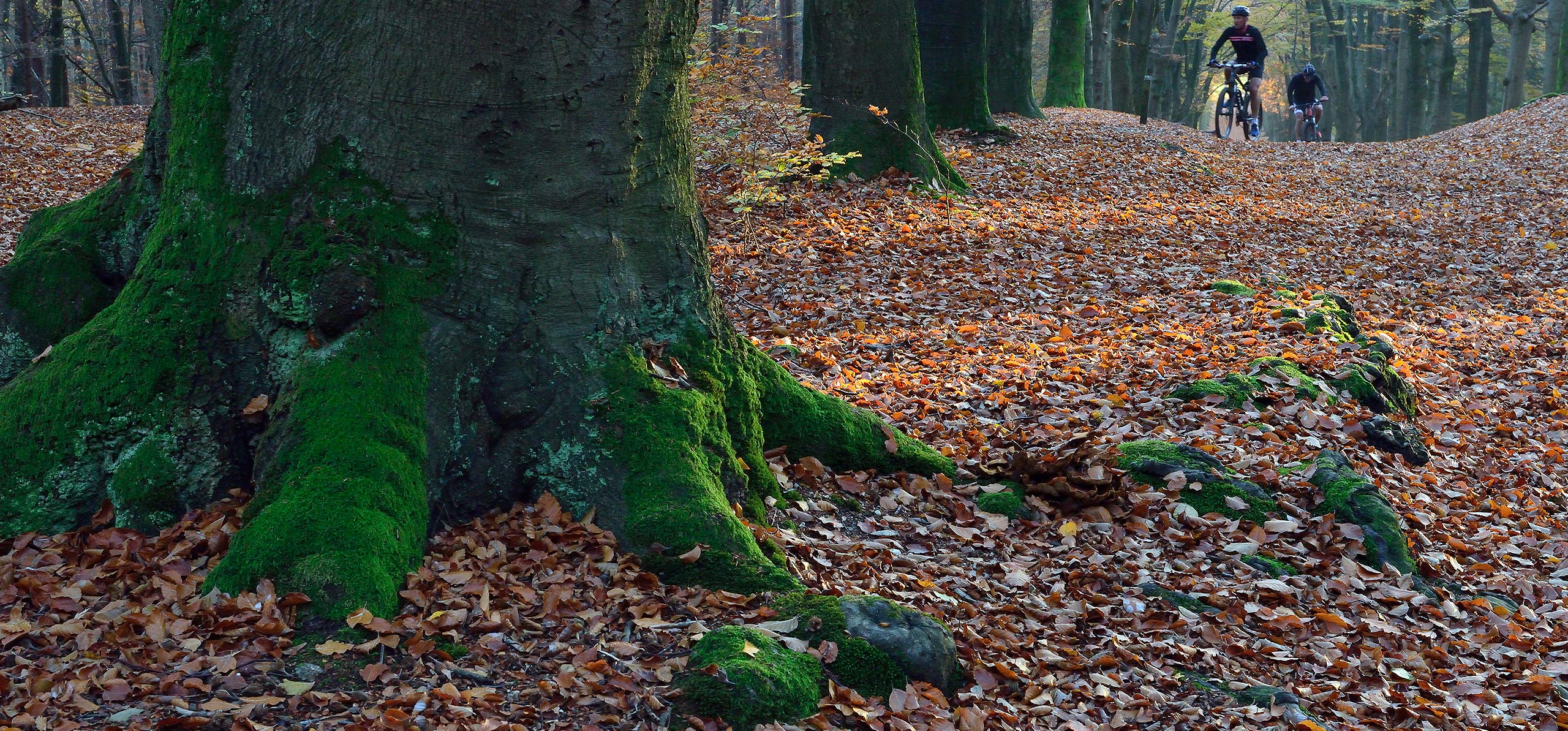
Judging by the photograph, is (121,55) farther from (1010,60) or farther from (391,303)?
(391,303)

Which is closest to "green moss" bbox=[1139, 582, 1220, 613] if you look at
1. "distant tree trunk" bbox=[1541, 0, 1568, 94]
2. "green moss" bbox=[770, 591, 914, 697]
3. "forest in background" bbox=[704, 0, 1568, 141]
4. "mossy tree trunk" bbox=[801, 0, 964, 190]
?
"green moss" bbox=[770, 591, 914, 697]

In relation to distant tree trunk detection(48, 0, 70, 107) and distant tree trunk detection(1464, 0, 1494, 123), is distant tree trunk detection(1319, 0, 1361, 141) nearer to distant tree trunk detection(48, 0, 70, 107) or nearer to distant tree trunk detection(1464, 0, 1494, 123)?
distant tree trunk detection(1464, 0, 1494, 123)

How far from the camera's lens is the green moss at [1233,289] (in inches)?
333

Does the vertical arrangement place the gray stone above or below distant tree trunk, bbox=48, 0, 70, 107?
below

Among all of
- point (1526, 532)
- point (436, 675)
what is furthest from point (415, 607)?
point (1526, 532)

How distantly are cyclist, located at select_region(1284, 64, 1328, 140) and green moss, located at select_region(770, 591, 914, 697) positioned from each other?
20037mm

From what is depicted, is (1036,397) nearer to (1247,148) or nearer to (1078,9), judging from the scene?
(1247,148)

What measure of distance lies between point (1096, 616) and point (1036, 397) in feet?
7.41

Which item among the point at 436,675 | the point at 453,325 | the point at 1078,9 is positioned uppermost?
the point at 1078,9

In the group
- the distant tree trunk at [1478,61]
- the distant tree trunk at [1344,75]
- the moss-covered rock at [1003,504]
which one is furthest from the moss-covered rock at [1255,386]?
the distant tree trunk at [1344,75]

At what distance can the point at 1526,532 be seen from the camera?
18.1 ft

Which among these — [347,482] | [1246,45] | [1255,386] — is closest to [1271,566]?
[1255,386]

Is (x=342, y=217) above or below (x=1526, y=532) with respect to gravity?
above

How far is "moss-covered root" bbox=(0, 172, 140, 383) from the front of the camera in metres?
4.42
